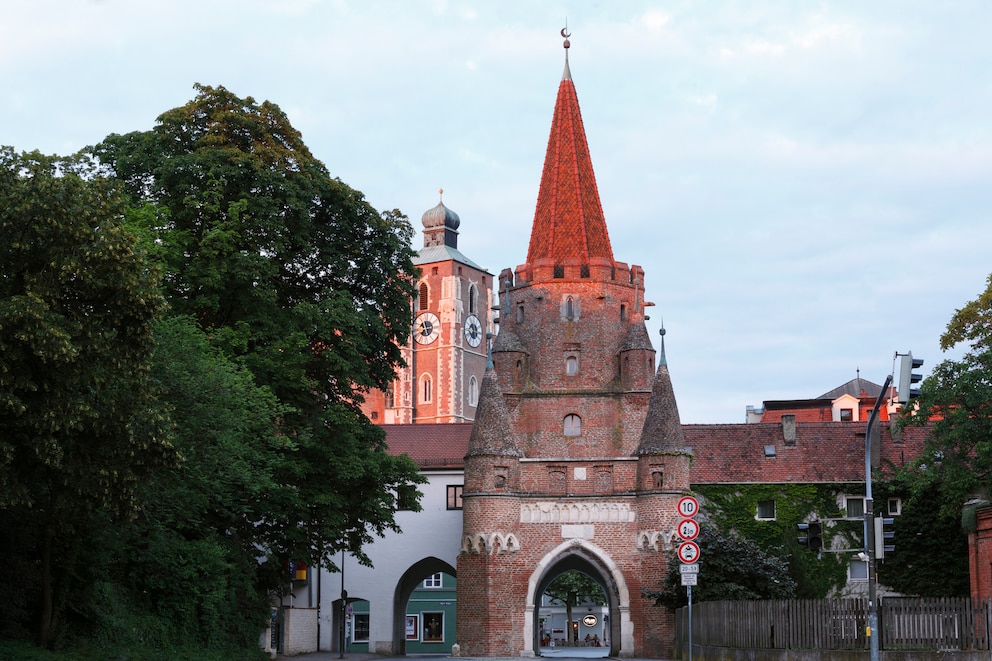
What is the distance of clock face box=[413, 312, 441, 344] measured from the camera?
132 m

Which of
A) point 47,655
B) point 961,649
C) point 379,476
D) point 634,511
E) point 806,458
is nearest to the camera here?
point 47,655

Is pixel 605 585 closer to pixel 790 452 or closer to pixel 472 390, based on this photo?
pixel 790 452

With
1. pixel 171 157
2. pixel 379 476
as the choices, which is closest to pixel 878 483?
pixel 379 476

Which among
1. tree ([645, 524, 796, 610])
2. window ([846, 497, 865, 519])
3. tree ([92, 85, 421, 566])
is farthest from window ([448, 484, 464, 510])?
tree ([92, 85, 421, 566])

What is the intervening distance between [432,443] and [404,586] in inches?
245

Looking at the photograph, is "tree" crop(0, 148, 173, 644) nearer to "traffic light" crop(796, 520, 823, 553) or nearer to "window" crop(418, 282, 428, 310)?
"traffic light" crop(796, 520, 823, 553)

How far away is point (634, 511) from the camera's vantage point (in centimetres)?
4966

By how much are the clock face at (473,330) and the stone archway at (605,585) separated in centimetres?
8311

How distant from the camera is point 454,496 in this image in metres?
56.8

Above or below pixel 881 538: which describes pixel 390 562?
below

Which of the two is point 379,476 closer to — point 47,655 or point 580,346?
point 47,655

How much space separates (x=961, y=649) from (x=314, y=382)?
1622cm

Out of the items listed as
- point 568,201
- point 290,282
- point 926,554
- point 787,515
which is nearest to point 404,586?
→ point 787,515

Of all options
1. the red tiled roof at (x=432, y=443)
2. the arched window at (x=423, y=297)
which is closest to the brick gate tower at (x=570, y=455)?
the red tiled roof at (x=432, y=443)
